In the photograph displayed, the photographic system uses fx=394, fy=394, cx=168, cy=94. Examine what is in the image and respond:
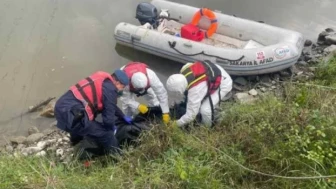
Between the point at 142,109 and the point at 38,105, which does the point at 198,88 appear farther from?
the point at 38,105

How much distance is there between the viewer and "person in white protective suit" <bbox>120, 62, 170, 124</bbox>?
431cm

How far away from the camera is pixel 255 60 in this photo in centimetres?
554

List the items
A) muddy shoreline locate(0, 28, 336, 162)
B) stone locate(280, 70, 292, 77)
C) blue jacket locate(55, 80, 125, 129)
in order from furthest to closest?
stone locate(280, 70, 292, 77), muddy shoreline locate(0, 28, 336, 162), blue jacket locate(55, 80, 125, 129)

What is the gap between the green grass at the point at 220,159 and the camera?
10.7 feet

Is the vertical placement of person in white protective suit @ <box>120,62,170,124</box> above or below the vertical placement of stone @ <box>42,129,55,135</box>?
above

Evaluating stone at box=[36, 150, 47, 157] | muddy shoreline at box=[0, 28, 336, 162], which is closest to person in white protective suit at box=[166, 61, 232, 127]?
muddy shoreline at box=[0, 28, 336, 162]

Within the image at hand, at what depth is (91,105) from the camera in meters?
3.93

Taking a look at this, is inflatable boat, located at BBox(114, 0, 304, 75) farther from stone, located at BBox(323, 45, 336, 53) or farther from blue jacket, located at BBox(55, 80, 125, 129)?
blue jacket, located at BBox(55, 80, 125, 129)

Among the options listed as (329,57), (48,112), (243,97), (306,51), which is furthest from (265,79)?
(48,112)

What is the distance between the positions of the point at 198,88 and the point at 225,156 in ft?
3.35

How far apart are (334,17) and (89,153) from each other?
5.56m

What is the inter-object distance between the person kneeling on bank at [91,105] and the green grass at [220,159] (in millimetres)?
356

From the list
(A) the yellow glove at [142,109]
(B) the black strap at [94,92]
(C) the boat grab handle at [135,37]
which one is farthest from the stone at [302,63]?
(B) the black strap at [94,92]

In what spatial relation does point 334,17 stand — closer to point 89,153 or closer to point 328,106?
point 328,106
